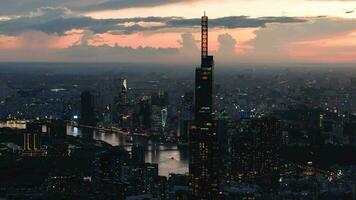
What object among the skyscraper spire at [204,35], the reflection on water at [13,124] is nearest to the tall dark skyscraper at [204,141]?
the skyscraper spire at [204,35]

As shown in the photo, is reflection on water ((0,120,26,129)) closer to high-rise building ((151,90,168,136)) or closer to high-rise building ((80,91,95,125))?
high-rise building ((80,91,95,125))

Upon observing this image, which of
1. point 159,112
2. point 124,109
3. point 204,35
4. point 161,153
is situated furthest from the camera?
point 124,109

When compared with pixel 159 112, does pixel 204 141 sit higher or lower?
higher

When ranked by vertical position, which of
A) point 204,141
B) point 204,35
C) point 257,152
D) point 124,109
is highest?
point 204,35

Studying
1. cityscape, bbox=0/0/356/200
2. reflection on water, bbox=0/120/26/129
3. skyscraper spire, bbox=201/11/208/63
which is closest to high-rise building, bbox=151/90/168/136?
cityscape, bbox=0/0/356/200

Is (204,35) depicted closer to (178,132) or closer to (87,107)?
(178,132)

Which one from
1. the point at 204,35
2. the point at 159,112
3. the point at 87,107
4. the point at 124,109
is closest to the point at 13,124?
the point at 87,107
